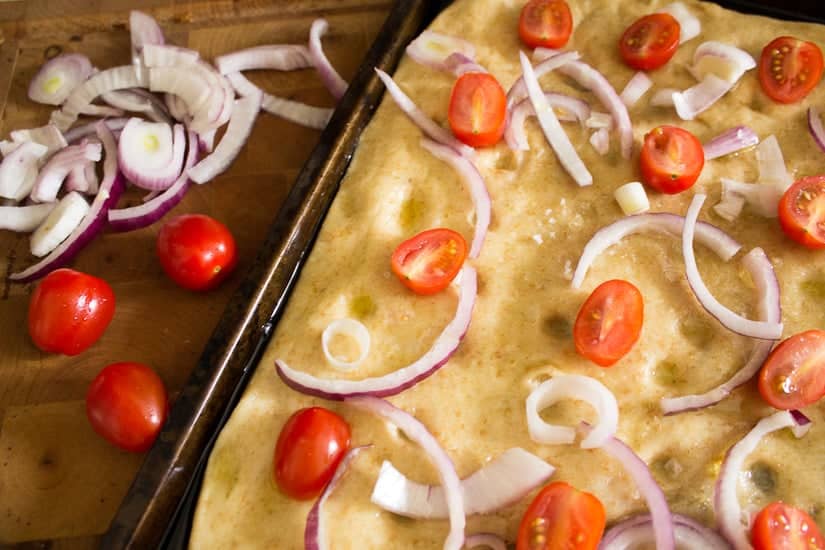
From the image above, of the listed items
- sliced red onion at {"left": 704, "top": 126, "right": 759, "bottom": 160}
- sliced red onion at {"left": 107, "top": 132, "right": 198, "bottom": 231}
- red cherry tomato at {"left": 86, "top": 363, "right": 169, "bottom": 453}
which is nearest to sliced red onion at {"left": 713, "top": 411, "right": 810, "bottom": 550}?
sliced red onion at {"left": 704, "top": 126, "right": 759, "bottom": 160}

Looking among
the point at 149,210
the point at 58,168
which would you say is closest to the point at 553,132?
the point at 149,210

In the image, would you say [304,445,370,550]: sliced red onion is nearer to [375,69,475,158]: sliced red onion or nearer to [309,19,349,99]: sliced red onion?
[375,69,475,158]: sliced red onion

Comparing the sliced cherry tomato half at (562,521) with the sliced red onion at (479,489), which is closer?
the sliced cherry tomato half at (562,521)

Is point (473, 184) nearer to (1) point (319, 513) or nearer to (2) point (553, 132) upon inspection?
(2) point (553, 132)

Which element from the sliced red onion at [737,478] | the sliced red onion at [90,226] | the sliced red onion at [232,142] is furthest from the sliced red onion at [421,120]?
the sliced red onion at [737,478]

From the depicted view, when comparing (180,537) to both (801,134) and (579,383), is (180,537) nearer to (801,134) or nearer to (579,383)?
(579,383)

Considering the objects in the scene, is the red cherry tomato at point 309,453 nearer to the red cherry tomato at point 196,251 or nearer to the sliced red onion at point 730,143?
the red cherry tomato at point 196,251
